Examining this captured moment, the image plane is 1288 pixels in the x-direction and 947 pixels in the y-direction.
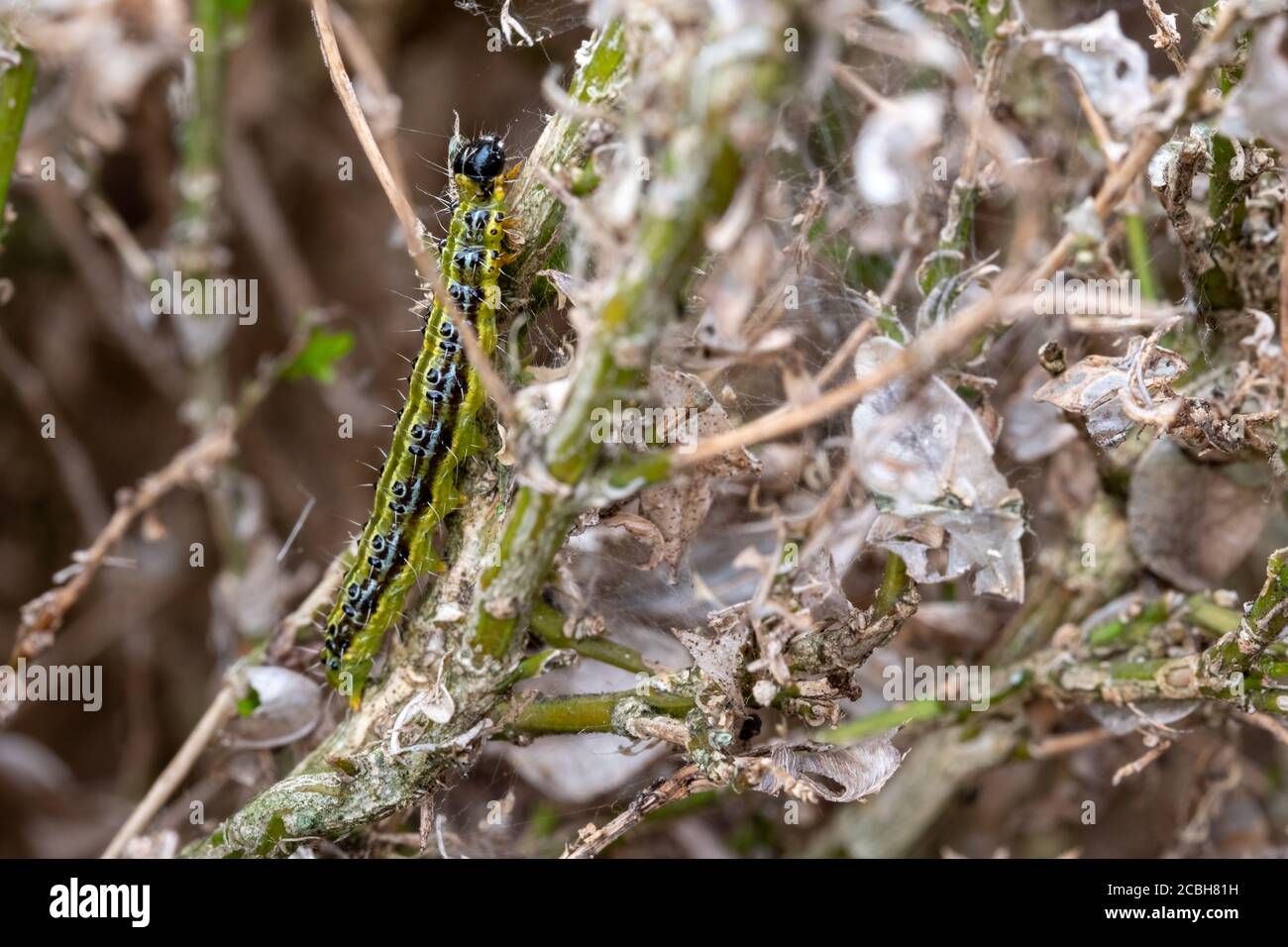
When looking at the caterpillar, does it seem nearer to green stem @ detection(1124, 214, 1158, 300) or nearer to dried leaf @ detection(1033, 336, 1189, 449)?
dried leaf @ detection(1033, 336, 1189, 449)

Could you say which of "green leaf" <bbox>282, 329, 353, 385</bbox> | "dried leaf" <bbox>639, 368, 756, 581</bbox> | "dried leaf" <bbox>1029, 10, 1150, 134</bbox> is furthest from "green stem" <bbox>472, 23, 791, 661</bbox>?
"green leaf" <bbox>282, 329, 353, 385</bbox>

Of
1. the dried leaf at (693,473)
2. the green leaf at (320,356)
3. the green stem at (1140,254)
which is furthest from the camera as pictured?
the green leaf at (320,356)

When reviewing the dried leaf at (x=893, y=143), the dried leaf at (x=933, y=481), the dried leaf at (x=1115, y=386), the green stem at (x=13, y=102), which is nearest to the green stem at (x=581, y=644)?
the dried leaf at (x=933, y=481)

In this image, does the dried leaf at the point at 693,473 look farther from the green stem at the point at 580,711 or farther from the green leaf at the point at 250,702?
the green leaf at the point at 250,702

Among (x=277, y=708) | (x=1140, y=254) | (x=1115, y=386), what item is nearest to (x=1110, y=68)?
(x=1115, y=386)

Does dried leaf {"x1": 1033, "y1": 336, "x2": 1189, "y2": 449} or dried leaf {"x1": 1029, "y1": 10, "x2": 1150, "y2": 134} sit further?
dried leaf {"x1": 1033, "y1": 336, "x2": 1189, "y2": 449}

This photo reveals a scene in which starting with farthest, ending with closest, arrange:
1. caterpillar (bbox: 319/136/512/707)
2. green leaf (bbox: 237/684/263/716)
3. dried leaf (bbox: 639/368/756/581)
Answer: green leaf (bbox: 237/684/263/716), caterpillar (bbox: 319/136/512/707), dried leaf (bbox: 639/368/756/581)

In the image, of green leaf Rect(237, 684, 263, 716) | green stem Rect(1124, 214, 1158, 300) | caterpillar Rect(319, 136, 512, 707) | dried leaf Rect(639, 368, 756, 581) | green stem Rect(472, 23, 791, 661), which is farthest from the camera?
green leaf Rect(237, 684, 263, 716)

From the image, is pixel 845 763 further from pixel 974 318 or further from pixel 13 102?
pixel 13 102
